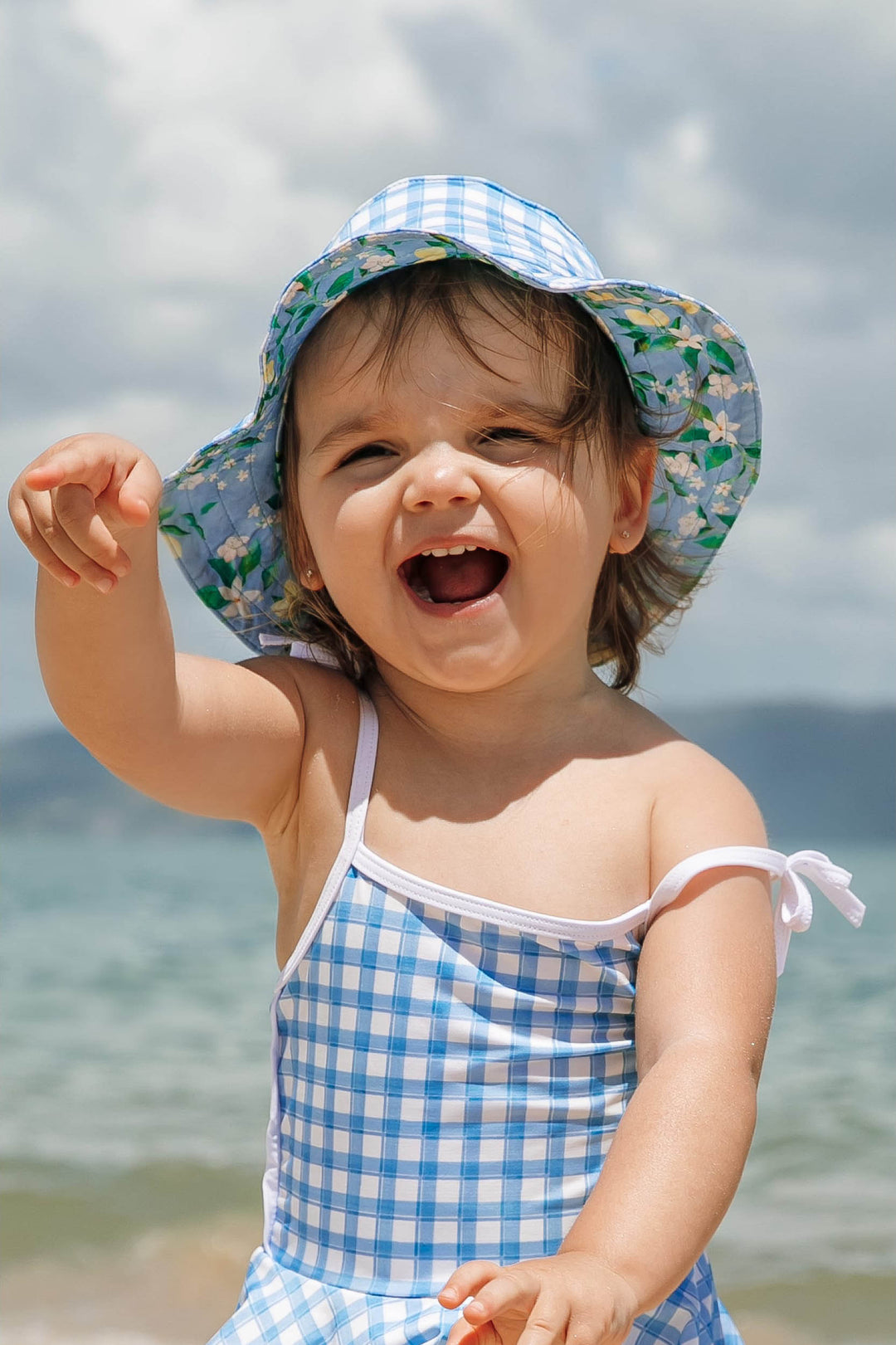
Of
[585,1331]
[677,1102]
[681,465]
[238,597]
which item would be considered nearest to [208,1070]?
[238,597]

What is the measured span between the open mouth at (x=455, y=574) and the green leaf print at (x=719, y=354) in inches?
15.3

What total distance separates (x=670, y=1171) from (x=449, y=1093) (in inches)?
12.1

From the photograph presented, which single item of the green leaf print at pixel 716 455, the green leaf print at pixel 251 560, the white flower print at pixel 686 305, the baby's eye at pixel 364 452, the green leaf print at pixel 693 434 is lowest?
the green leaf print at pixel 251 560

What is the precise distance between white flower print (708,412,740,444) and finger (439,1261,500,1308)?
110 cm

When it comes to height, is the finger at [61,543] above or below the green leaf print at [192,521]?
below

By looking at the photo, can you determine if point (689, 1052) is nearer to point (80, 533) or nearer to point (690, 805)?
point (690, 805)

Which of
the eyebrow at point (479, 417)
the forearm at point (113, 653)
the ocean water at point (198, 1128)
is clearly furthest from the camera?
the ocean water at point (198, 1128)

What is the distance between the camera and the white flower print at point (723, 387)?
64.9 inches

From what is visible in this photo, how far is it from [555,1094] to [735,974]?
0.82 feet

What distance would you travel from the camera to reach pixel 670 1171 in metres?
1.14

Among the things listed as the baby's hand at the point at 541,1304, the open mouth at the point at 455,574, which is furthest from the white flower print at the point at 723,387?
the baby's hand at the point at 541,1304

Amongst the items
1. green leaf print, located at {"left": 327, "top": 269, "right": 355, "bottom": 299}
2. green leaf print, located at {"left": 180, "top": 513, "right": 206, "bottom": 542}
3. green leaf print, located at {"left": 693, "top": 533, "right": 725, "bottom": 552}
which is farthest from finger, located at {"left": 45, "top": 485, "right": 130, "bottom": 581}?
green leaf print, located at {"left": 693, "top": 533, "right": 725, "bottom": 552}

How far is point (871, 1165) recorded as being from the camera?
3.57 meters

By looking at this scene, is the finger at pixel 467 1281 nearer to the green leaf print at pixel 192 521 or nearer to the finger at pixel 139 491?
the finger at pixel 139 491
